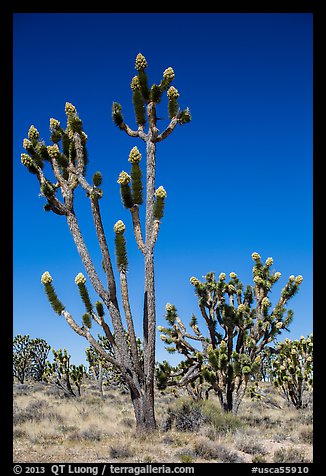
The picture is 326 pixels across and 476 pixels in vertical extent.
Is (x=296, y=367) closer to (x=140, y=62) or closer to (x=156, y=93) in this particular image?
(x=156, y=93)

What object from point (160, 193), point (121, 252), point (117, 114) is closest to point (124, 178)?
point (160, 193)

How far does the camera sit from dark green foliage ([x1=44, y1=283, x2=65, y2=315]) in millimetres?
8844

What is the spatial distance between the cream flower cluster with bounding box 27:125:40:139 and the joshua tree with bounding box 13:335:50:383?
22.3 meters

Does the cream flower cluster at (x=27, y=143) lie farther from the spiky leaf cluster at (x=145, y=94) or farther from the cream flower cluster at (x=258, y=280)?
the cream flower cluster at (x=258, y=280)

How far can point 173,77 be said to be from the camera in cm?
945

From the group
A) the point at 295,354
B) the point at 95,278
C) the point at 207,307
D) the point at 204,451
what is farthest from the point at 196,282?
the point at 295,354

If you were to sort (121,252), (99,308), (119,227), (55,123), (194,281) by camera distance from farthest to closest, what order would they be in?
(194,281)
(55,123)
(99,308)
(121,252)
(119,227)

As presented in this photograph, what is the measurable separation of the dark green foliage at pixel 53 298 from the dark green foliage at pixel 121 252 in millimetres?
1429

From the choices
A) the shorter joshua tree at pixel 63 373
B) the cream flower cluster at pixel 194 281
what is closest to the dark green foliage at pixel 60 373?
the shorter joshua tree at pixel 63 373

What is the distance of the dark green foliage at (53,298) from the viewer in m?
8.84

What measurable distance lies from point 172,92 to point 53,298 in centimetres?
495

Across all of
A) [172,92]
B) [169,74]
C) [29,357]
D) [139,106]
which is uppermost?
[169,74]

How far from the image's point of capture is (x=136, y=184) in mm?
8914
